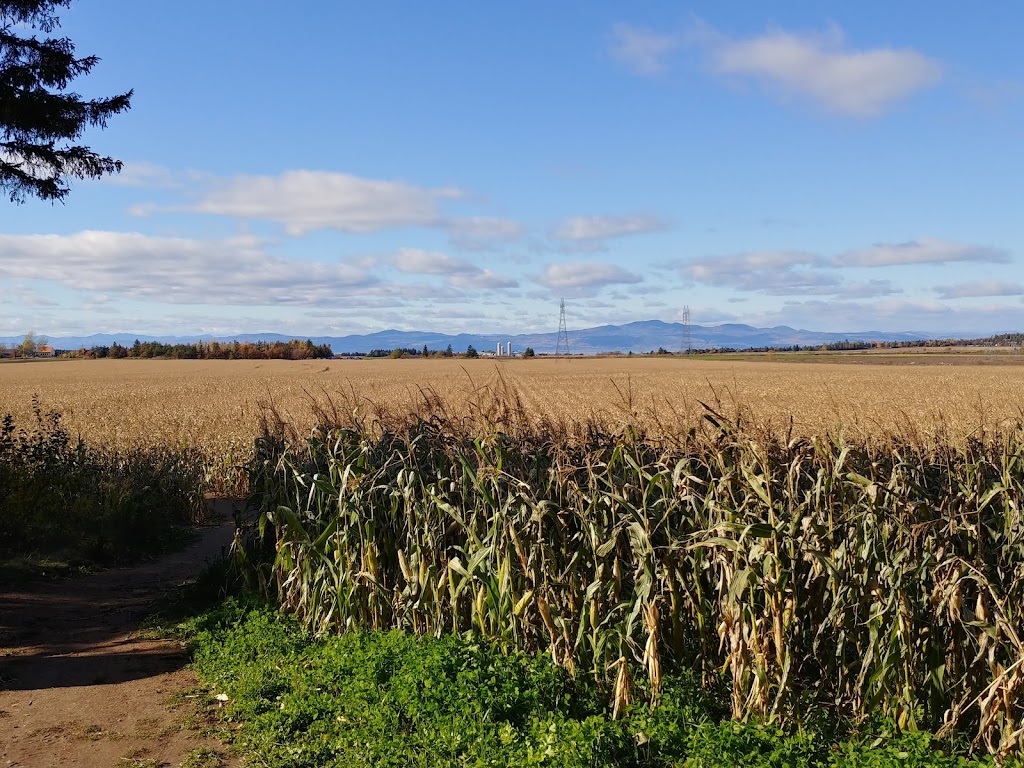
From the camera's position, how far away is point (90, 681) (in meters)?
7.25

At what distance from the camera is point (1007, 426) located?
6.97 meters

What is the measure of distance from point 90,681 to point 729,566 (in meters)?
5.37

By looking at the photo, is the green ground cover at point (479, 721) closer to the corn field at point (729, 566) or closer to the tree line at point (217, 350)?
the corn field at point (729, 566)

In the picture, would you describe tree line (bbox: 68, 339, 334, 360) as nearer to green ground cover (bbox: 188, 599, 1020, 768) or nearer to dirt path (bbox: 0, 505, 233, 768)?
dirt path (bbox: 0, 505, 233, 768)

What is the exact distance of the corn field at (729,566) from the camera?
5176mm

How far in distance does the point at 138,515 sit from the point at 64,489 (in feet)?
3.89

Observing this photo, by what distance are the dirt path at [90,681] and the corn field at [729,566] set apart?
1.55 meters

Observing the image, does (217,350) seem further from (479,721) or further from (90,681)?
(479,721)

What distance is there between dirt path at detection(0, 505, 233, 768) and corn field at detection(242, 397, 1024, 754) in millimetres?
1546

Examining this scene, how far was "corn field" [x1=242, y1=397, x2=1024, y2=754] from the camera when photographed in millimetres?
5176

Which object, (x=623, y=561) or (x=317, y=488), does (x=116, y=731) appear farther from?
(x=623, y=561)

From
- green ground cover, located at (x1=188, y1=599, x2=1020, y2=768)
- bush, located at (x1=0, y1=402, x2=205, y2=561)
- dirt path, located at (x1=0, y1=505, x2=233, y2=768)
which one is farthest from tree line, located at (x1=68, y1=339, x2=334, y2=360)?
green ground cover, located at (x1=188, y1=599, x2=1020, y2=768)

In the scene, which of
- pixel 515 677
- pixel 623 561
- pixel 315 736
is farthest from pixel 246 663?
pixel 623 561

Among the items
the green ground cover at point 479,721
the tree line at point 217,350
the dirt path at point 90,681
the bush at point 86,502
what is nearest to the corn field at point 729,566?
the green ground cover at point 479,721
